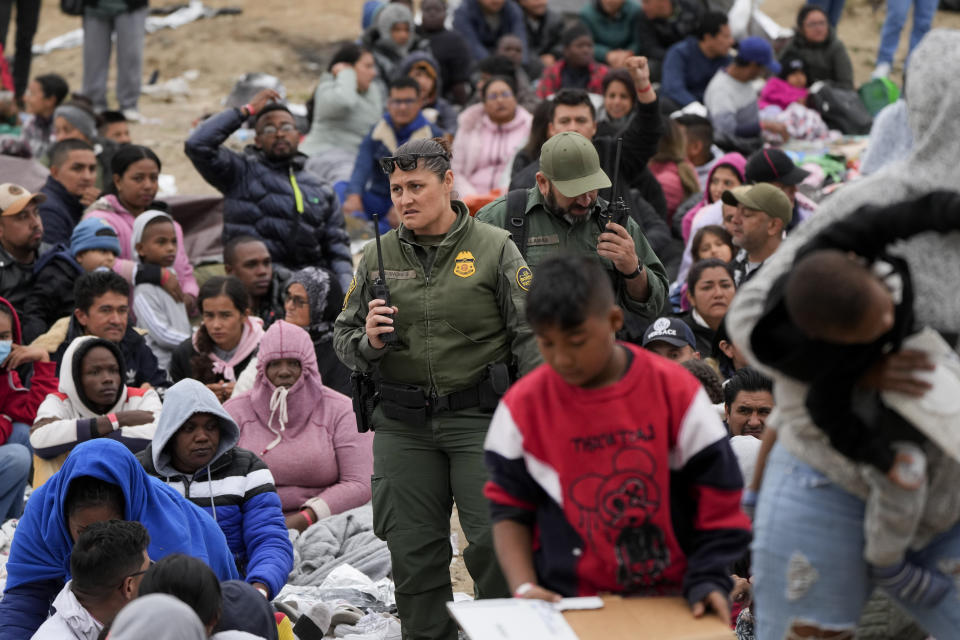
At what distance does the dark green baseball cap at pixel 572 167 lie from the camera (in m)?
5.29

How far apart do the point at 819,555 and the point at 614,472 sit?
19.4 inches

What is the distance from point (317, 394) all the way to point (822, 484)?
14.1ft

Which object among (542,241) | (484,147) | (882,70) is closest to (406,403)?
(542,241)

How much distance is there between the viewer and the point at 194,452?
5.42m

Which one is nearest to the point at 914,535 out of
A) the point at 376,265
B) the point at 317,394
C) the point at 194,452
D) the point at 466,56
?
the point at 376,265

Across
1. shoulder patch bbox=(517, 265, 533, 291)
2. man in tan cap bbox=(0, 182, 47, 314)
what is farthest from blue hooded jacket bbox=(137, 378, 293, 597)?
man in tan cap bbox=(0, 182, 47, 314)

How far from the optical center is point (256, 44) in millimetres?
17953

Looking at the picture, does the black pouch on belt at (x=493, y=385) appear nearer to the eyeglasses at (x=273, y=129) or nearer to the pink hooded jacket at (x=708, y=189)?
the pink hooded jacket at (x=708, y=189)

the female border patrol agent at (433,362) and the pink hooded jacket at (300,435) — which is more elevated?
the female border patrol agent at (433,362)

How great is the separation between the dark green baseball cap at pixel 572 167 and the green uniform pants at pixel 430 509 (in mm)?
1115

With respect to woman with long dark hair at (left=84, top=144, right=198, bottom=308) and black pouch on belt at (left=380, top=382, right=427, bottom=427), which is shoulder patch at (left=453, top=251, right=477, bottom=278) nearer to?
black pouch on belt at (left=380, top=382, right=427, bottom=427)

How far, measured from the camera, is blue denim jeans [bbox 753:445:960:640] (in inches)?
116

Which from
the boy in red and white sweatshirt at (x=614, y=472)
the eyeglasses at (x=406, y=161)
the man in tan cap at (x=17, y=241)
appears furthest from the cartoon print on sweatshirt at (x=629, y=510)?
the man in tan cap at (x=17, y=241)

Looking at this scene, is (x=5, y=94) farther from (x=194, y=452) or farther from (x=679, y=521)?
(x=679, y=521)
